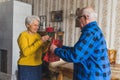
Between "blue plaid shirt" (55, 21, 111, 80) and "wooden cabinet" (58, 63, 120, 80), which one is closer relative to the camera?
"blue plaid shirt" (55, 21, 111, 80)

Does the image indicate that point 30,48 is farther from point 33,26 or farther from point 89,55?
point 89,55

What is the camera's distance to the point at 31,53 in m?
2.27

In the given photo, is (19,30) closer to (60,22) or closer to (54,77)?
(60,22)

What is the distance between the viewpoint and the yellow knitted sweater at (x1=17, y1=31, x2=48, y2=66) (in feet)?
7.32

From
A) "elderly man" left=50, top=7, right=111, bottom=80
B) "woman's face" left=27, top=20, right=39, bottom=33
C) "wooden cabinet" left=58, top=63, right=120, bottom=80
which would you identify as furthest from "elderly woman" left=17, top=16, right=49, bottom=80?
"elderly man" left=50, top=7, right=111, bottom=80

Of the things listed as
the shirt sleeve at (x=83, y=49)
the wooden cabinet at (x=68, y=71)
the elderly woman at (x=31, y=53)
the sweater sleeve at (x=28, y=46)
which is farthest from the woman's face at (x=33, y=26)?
the shirt sleeve at (x=83, y=49)

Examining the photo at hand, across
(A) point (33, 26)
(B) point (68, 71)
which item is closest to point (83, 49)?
(A) point (33, 26)

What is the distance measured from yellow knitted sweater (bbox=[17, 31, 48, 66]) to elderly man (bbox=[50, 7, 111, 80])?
1.86 ft

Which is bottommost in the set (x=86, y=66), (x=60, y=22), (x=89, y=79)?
(x=89, y=79)

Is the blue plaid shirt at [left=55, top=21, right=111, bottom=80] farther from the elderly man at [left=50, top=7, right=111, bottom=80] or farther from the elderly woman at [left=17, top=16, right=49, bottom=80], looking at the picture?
the elderly woman at [left=17, top=16, right=49, bottom=80]

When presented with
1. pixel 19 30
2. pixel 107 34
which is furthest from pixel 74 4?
pixel 19 30

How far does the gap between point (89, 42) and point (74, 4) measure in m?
2.49

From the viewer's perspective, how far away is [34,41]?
239 cm

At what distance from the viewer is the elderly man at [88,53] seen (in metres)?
1.61
